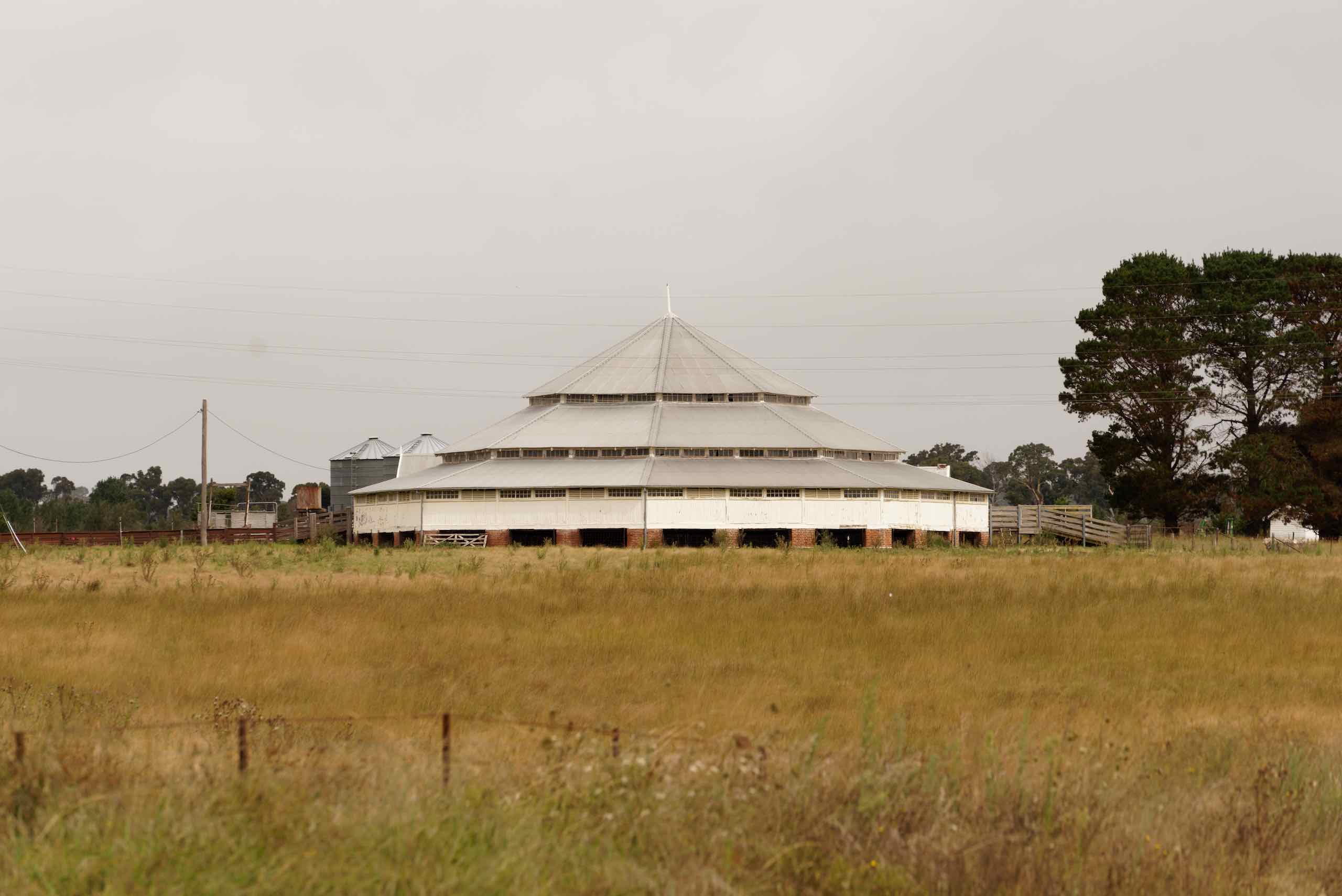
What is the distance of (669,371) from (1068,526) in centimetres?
2116

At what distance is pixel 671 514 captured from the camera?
6244cm

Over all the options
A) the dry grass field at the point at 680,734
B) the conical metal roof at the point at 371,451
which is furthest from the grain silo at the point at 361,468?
the dry grass field at the point at 680,734

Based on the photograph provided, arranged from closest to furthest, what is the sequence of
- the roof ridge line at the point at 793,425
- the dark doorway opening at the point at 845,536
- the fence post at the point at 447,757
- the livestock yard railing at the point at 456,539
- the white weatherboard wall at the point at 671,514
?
1. the fence post at the point at 447,757
2. the livestock yard railing at the point at 456,539
3. the white weatherboard wall at the point at 671,514
4. the dark doorway opening at the point at 845,536
5. the roof ridge line at the point at 793,425

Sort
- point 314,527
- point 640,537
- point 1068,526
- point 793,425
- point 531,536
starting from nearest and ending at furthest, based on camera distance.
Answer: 1. point 640,537
2. point 531,536
3. point 1068,526
4. point 793,425
5. point 314,527

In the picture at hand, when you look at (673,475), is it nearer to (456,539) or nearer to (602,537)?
(602,537)

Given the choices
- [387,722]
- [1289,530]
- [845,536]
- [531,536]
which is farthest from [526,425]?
[387,722]

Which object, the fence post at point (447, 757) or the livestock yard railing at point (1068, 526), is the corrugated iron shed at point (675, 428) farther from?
the fence post at point (447, 757)

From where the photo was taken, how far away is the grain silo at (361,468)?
93.9 m

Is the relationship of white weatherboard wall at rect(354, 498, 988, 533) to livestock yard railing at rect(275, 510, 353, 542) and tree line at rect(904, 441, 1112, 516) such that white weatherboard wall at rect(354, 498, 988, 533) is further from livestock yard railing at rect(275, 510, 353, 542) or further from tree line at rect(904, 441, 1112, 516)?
tree line at rect(904, 441, 1112, 516)

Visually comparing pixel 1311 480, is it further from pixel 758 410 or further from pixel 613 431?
pixel 613 431

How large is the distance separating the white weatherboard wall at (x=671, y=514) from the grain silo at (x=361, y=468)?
2906cm

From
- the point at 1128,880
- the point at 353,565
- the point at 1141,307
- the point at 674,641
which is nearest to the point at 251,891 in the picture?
the point at 1128,880

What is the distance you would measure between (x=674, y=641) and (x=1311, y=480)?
54.9 meters

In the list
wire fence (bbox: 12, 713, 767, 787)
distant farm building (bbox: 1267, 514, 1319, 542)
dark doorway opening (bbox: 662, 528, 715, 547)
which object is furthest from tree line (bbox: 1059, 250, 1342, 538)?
wire fence (bbox: 12, 713, 767, 787)
